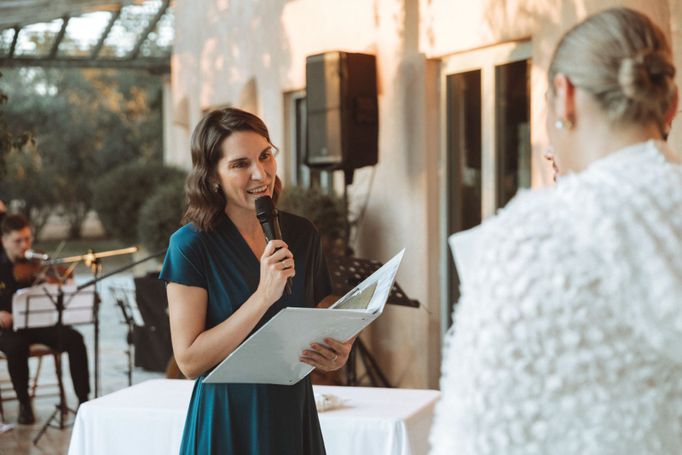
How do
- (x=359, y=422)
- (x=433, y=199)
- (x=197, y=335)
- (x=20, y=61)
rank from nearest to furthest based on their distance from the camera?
(x=197, y=335), (x=359, y=422), (x=433, y=199), (x=20, y=61)

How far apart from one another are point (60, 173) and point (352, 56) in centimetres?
2548

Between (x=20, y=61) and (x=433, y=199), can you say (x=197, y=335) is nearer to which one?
(x=433, y=199)

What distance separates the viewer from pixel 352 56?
7641mm

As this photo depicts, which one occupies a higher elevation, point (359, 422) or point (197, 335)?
point (197, 335)

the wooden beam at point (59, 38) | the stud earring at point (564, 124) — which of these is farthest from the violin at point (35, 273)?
the wooden beam at point (59, 38)

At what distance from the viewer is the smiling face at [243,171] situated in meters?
2.66

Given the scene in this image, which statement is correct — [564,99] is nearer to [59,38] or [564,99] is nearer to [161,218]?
[161,218]

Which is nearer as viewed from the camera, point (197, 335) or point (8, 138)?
point (197, 335)

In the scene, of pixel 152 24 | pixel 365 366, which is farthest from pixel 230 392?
pixel 152 24

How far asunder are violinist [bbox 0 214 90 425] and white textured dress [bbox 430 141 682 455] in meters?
7.02

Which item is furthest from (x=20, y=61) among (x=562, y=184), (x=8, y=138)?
(x=562, y=184)

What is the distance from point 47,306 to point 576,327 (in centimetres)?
715

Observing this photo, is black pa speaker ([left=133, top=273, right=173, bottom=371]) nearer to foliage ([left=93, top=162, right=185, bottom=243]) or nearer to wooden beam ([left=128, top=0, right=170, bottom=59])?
foliage ([left=93, top=162, right=185, bottom=243])

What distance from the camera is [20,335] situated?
26.3 feet
